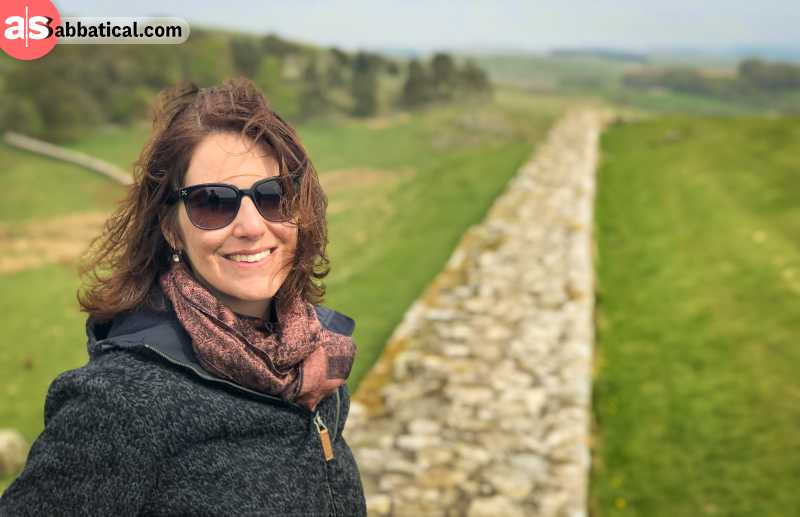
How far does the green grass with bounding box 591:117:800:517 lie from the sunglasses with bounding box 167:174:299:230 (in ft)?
10.7

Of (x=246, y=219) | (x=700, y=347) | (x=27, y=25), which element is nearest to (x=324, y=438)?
(x=246, y=219)

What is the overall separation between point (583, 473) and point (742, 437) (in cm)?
143

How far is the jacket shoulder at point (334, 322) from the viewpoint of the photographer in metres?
2.39

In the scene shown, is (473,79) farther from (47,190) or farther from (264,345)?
(264,345)

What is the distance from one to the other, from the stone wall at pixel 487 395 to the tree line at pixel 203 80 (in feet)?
59.4

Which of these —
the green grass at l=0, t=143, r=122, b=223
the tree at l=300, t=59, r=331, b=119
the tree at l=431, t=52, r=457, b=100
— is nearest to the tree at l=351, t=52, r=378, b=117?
the tree at l=300, t=59, r=331, b=119

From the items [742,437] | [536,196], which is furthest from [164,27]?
[536,196]

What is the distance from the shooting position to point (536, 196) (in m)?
11.6

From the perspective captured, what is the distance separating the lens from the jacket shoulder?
2389mm

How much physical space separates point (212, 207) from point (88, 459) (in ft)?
2.33

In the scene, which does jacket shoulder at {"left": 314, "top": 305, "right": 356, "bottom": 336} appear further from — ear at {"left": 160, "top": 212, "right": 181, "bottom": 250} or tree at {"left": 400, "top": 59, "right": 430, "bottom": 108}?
tree at {"left": 400, "top": 59, "right": 430, "bottom": 108}

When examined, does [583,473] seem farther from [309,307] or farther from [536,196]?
[536,196]

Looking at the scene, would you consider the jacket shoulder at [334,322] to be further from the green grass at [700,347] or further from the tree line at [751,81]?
the tree line at [751,81]

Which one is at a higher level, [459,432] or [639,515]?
[459,432]
